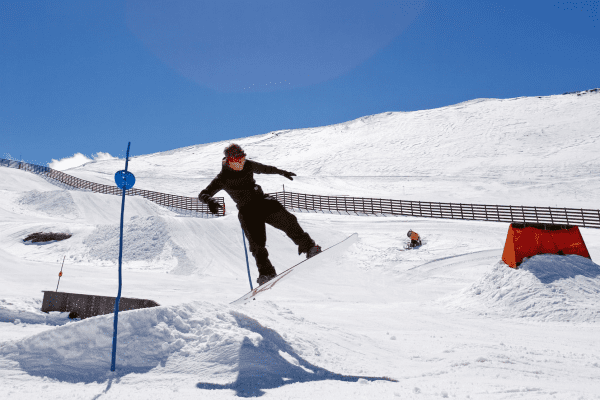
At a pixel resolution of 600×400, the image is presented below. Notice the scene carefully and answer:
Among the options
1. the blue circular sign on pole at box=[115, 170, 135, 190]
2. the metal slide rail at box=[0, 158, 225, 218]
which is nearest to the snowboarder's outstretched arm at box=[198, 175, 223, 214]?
the blue circular sign on pole at box=[115, 170, 135, 190]

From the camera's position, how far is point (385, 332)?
23.1 feet

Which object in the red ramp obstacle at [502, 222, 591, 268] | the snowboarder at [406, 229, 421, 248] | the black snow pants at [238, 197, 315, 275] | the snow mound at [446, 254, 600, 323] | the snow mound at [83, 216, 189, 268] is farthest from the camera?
the snowboarder at [406, 229, 421, 248]

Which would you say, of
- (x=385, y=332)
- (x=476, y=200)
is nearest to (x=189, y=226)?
(x=385, y=332)

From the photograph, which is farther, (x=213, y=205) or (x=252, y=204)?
(x=252, y=204)

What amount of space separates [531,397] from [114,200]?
30633 mm

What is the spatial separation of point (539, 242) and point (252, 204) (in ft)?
27.6

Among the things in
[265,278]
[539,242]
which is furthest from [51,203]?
→ [539,242]

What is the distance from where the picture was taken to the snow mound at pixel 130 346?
13.0ft

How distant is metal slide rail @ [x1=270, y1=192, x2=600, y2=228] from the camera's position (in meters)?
26.0

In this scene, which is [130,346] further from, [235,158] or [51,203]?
[51,203]

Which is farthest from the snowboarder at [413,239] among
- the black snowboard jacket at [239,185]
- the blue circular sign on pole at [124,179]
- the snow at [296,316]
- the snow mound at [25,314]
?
the blue circular sign on pole at [124,179]

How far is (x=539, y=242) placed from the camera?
9.73 meters

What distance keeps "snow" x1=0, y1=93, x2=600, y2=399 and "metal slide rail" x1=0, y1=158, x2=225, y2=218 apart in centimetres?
424

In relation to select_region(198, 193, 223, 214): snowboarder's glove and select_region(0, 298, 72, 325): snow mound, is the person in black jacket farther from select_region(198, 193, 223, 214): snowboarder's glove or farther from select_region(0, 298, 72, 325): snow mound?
select_region(0, 298, 72, 325): snow mound
